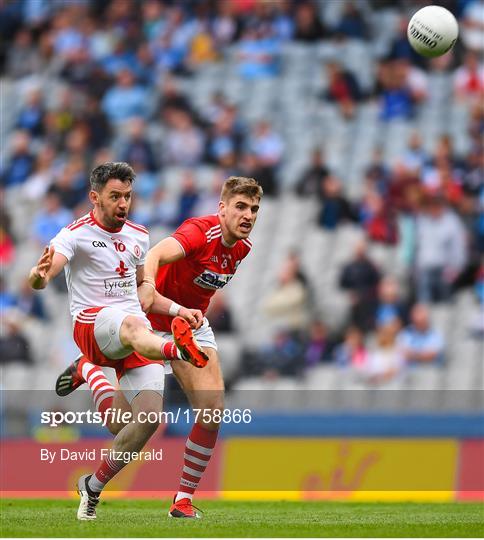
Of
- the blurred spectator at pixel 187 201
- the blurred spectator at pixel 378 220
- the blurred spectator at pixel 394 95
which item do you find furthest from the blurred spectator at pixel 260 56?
the blurred spectator at pixel 378 220

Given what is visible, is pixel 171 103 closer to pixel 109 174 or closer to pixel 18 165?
pixel 18 165

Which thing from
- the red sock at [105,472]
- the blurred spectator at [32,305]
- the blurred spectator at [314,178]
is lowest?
the red sock at [105,472]

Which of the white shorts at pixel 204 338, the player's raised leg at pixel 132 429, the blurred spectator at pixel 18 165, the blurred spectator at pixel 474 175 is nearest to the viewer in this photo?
the player's raised leg at pixel 132 429

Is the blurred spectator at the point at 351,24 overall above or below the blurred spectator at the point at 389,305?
above

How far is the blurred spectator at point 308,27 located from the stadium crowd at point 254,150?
2 cm

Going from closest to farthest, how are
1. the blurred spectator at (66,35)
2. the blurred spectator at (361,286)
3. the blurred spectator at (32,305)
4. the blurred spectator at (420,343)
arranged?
the blurred spectator at (420,343) < the blurred spectator at (361,286) < the blurred spectator at (32,305) < the blurred spectator at (66,35)

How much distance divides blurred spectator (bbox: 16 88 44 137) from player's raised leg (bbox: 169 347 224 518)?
45.9 feet

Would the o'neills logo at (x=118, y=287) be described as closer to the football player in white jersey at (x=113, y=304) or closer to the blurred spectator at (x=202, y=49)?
the football player in white jersey at (x=113, y=304)

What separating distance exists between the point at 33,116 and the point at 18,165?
1.68 metres

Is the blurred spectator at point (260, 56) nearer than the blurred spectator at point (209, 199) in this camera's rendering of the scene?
No

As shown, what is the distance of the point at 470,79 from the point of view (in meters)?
21.6

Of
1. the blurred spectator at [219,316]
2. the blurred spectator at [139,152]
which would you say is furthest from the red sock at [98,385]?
the blurred spectator at [139,152]

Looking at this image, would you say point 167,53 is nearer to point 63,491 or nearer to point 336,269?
point 336,269

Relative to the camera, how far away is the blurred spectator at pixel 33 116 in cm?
2416
